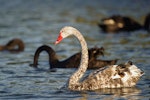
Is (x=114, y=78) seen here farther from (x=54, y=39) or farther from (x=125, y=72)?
(x=54, y=39)

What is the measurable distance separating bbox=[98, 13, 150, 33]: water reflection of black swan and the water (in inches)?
16.5

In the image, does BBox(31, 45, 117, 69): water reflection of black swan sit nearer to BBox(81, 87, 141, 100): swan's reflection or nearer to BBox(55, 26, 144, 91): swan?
BBox(55, 26, 144, 91): swan

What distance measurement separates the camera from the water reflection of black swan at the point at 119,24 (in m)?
25.7

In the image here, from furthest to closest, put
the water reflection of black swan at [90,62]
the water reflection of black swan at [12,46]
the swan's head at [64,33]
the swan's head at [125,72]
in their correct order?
the water reflection of black swan at [12,46] → the water reflection of black swan at [90,62] → the swan's head at [125,72] → the swan's head at [64,33]

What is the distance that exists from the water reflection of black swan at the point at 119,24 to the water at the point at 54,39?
1.38 feet

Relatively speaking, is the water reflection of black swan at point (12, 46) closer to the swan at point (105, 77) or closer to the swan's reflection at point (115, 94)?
the swan at point (105, 77)

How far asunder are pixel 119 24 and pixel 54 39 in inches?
159

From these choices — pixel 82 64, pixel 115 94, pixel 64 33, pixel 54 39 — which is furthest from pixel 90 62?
pixel 54 39

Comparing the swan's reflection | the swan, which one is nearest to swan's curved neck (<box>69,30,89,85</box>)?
the swan

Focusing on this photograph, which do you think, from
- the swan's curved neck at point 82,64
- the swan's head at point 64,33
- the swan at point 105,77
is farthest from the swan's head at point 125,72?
the swan's head at point 64,33

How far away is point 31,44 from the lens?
22.2 meters

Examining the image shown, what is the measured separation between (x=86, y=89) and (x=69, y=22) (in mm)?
14442

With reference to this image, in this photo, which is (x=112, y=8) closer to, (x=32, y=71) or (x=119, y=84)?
(x=32, y=71)

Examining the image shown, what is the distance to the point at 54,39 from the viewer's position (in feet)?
76.5
